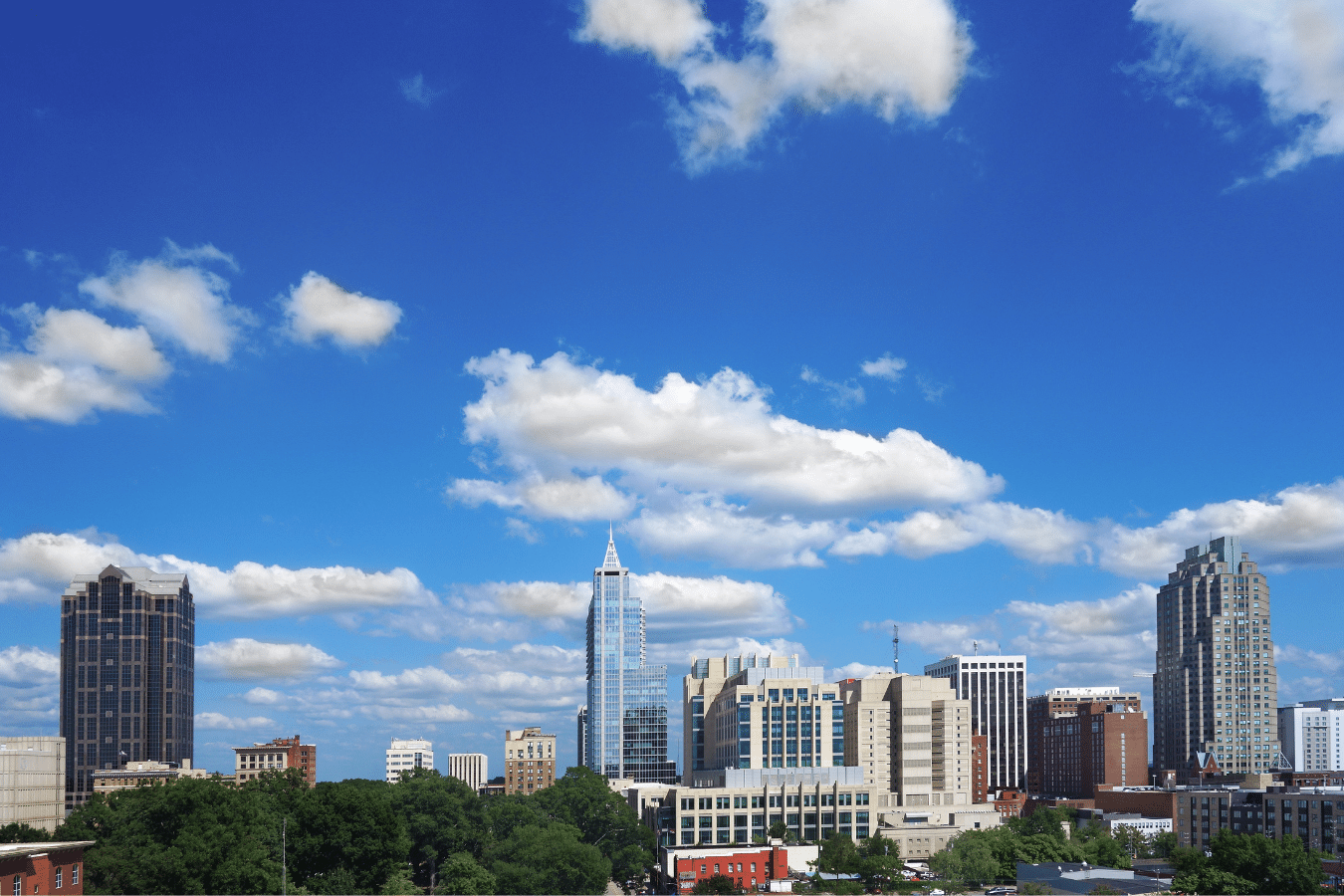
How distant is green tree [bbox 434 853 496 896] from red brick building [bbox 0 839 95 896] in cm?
3202

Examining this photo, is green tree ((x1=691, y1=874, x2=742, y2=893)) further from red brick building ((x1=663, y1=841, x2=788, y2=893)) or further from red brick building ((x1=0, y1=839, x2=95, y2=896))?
red brick building ((x1=0, y1=839, x2=95, y2=896))

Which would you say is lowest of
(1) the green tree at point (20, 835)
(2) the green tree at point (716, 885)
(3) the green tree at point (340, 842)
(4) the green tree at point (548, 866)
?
(2) the green tree at point (716, 885)

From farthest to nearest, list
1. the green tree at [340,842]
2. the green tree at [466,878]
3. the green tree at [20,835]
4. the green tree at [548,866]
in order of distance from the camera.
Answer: the green tree at [20,835] → the green tree at [548,866] → the green tree at [466,878] → the green tree at [340,842]

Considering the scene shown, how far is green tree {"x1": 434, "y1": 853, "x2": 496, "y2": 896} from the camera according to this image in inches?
4183

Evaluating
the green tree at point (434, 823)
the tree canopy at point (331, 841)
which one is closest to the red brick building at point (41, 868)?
the tree canopy at point (331, 841)

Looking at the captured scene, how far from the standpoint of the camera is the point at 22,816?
639 feet

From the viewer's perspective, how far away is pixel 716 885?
426 ft

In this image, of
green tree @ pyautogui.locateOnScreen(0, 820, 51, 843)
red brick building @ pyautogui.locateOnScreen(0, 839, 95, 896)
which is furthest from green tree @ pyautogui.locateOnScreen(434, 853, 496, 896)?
green tree @ pyautogui.locateOnScreen(0, 820, 51, 843)

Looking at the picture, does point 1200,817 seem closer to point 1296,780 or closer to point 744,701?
point 1296,780

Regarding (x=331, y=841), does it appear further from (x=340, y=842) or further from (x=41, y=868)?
(x=41, y=868)

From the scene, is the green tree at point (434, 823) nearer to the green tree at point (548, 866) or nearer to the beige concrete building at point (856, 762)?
the green tree at point (548, 866)

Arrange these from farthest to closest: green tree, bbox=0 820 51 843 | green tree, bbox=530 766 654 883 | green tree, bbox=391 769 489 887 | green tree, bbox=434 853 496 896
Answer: green tree, bbox=530 766 654 883
green tree, bbox=391 769 489 887
green tree, bbox=0 820 51 843
green tree, bbox=434 853 496 896

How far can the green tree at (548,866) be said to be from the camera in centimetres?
11119

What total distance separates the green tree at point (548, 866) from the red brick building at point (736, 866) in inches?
848
